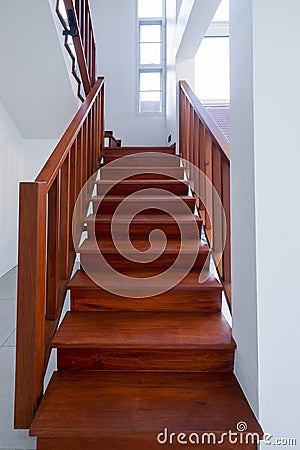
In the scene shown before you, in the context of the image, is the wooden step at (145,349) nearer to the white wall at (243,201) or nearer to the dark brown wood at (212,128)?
the white wall at (243,201)

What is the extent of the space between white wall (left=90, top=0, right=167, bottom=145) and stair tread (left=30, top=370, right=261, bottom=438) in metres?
4.55

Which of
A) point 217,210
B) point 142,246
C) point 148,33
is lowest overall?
point 142,246

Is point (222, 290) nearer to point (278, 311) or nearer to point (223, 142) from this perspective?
point (278, 311)

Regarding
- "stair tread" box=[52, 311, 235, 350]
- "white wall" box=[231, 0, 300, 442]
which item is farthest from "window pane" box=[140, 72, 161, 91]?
"stair tread" box=[52, 311, 235, 350]

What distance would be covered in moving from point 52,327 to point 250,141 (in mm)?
1195

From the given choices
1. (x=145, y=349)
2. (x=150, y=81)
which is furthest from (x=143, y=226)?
(x=150, y=81)

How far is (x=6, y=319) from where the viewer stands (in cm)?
244

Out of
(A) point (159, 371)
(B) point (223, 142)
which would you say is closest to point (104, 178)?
(B) point (223, 142)

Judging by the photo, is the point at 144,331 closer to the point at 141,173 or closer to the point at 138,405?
the point at 138,405

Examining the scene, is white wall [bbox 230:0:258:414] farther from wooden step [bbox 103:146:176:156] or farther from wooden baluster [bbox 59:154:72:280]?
wooden step [bbox 103:146:176:156]

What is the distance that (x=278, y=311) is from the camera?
1224 millimetres

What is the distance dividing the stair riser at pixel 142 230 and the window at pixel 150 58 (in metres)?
3.73

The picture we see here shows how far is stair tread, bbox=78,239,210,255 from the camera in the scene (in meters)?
2.04

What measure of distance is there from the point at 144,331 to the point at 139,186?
1451mm
